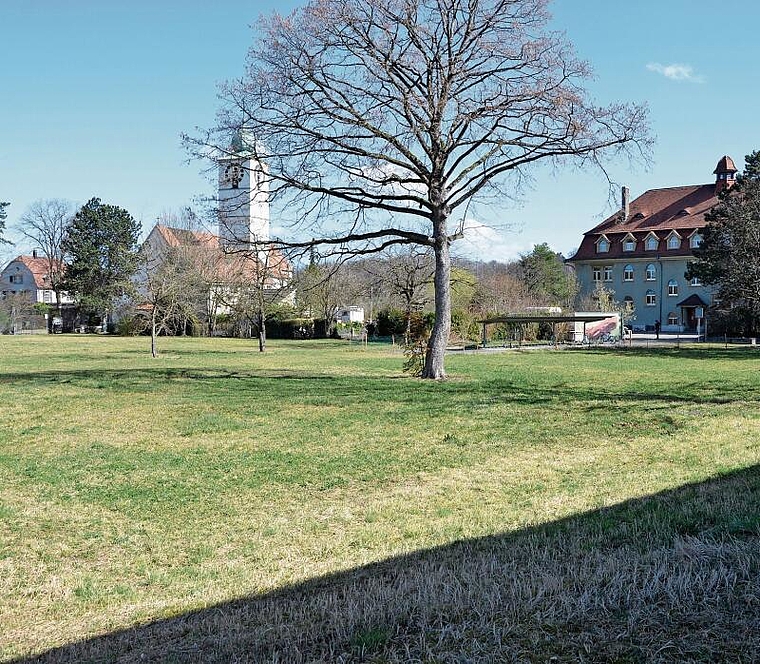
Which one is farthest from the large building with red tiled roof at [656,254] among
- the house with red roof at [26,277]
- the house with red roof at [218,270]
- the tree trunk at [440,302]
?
the house with red roof at [26,277]

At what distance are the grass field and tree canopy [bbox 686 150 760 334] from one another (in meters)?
23.5

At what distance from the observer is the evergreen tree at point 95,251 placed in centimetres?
7000

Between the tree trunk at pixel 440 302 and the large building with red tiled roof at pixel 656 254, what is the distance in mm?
51753

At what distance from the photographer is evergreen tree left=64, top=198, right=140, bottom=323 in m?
70.0

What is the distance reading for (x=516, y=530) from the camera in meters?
6.11

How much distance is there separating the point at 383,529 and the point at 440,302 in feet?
47.5

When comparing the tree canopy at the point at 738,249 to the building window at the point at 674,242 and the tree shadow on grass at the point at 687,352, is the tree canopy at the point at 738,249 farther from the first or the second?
the building window at the point at 674,242

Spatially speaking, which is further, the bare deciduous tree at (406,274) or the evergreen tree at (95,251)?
the evergreen tree at (95,251)

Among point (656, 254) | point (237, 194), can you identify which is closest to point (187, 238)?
Result: point (237, 194)

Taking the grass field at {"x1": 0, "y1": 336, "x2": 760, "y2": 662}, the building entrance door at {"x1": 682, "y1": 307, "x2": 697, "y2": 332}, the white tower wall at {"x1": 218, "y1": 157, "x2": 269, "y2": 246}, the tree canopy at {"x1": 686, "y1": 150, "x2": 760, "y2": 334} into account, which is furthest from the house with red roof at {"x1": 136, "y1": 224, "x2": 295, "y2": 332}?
the building entrance door at {"x1": 682, "y1": 307, "x2": 697, "y2": 332}

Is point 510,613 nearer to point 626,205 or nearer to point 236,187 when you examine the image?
point 236,187

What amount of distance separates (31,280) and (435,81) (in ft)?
300

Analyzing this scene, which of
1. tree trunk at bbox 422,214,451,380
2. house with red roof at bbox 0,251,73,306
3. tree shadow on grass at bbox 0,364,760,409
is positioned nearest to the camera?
tree shadow on grass at bbox 0,364,760,409

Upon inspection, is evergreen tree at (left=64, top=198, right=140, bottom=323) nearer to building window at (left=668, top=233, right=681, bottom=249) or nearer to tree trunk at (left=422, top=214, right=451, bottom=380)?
building window at (left=668, top=233, right=681, bottom=249)
